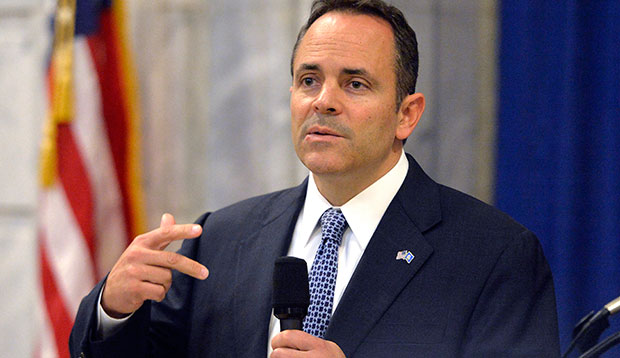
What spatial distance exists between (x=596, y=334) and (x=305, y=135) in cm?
92

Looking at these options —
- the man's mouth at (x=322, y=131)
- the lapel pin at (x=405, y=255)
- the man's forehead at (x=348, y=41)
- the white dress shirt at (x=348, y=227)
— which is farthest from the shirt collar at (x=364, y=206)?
the man's forehead at (x=348, y=41)

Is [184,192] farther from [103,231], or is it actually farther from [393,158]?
[393,158]

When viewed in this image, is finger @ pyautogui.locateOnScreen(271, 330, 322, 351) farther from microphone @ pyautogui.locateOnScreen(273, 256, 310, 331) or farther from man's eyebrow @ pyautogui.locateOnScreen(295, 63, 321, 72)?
man's eyebrow @ pyautogui.locateOnScreen(295, 63, 321, 72)

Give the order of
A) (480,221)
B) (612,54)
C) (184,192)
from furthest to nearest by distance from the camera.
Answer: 1. (184,192)
2. (612,54)
3. (480,221)

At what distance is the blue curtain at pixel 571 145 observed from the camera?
327 cm

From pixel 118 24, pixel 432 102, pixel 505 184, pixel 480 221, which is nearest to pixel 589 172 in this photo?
pixel 505 184

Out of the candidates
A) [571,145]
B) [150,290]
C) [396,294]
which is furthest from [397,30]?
[571,145]

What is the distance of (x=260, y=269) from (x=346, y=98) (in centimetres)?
54

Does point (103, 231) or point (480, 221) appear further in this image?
Answer: point (103, 231)

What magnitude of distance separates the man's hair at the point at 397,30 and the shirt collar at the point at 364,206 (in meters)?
0.21

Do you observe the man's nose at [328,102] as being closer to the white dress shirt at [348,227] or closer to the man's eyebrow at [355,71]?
the man's eyebrow at [355,71]

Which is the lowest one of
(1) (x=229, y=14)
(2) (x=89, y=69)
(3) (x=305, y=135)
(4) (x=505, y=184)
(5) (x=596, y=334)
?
(5) (x=596, y=334)

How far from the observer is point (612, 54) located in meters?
3.28

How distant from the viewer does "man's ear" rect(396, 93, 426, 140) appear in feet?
7.50
